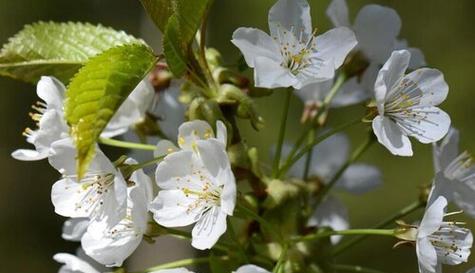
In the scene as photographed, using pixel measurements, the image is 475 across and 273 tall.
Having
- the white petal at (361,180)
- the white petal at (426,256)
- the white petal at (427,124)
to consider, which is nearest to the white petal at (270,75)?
the white petal at (427,124)

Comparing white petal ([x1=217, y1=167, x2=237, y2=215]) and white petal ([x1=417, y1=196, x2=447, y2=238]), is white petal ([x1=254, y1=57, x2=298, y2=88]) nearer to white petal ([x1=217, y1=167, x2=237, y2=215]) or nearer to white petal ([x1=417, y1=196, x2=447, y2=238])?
white petal ([x1=217, y1=167, x2=237, y2=215])

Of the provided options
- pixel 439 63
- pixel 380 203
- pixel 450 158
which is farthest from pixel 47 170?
pixel 450 158

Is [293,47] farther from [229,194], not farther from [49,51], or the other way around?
[49,51]

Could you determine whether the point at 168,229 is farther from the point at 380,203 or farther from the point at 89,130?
the point at 380,203

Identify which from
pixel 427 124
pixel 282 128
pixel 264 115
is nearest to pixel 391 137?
pixel 427 124

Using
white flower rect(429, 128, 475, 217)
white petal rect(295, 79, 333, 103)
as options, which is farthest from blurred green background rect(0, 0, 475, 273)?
white flower rect(429, 128, 475, 217)
